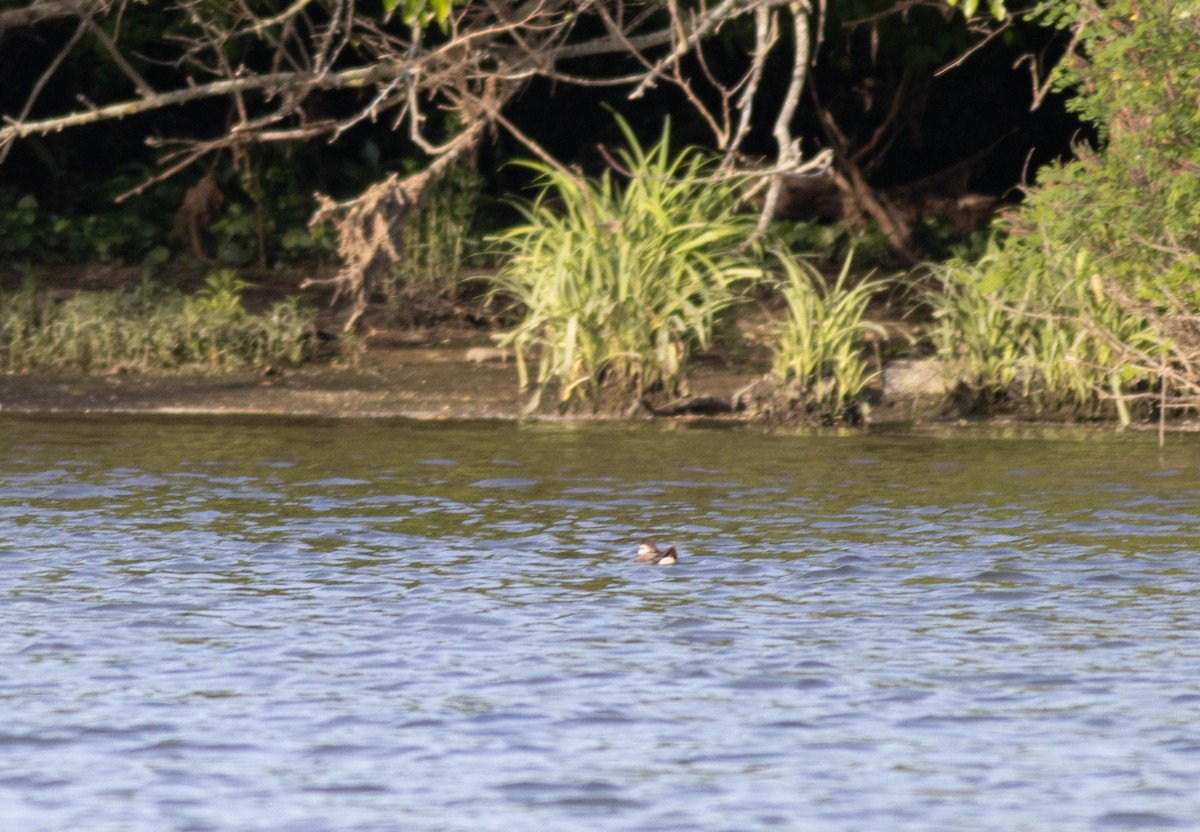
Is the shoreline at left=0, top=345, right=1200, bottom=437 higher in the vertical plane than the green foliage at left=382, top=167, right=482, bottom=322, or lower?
lower

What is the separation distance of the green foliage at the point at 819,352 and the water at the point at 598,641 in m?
1.11

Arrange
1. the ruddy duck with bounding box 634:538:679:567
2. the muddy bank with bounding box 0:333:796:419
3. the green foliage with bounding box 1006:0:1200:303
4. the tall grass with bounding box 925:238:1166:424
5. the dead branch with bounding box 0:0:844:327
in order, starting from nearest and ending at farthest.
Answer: the ruddy duck with bounding box 634:538:679:567 → the green foliage with bounding box 1006:0:1200:303 → the dead branch with bounding box 0:0:844:327 → the tall grass with bounding box 925:238:1166:424 → the muddy bank with bounding box 0:333:796:419

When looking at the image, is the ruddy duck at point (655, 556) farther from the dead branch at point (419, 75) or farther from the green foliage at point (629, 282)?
the green foliage at point (629, 282)

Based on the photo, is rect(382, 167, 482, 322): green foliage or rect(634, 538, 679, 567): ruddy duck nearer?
rect(634, 538, 679, 567): ruddy duck

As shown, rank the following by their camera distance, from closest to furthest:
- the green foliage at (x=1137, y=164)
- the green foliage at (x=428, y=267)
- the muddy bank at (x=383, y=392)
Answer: the green foliage at (x=1137, y=164), the muddy bank at (x=383, y=392), the green foliage at (x=428, y=267)

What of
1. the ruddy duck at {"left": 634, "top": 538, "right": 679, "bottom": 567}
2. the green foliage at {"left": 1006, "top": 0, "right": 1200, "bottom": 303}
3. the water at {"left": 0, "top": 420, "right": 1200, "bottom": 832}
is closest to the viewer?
the water at {"left": 0, "top": 420, "right": 1200, "bottom": 832}

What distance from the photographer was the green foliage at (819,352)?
37.8 ft

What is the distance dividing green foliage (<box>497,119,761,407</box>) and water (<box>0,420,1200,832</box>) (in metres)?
1.32

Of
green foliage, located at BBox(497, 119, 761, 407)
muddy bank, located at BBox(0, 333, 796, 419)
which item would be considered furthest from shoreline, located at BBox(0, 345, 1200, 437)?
green foliage, located at BBox(497, 119, 761, 407)

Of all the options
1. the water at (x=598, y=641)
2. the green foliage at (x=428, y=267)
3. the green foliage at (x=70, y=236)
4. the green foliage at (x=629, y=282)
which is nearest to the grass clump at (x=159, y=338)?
the green foliage at (x=428, y=267)

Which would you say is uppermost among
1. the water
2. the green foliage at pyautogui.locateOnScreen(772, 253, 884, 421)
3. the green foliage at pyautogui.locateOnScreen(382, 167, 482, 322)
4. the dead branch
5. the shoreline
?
the dead branch

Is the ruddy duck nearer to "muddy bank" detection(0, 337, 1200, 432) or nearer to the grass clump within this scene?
"muddy bank" detection(0, 337, 1200, 432)

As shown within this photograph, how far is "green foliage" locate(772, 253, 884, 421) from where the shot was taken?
11.5 meters

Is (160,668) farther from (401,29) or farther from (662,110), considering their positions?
(662,110)
